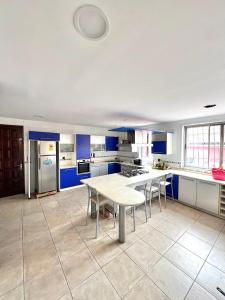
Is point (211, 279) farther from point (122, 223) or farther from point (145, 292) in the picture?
point (122, 223)

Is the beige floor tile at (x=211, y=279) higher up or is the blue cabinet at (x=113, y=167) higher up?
the blue cabinet at (x=113, y=167)

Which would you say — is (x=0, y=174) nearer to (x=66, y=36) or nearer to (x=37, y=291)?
(x=37, y=291)

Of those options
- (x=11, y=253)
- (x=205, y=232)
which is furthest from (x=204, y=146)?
(x=11, y=253)

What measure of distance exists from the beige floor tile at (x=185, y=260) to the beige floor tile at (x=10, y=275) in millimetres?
1896

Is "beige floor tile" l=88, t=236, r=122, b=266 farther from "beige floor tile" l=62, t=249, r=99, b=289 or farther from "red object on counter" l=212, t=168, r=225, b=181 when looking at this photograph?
"red object on counter" l=212, t=168, r=225, b=181

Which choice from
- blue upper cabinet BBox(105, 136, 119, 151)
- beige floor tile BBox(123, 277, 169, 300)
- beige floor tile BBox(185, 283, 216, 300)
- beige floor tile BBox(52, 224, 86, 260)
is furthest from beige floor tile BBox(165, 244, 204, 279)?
blue upper cabinet BBox(105, 136, 119, 151)

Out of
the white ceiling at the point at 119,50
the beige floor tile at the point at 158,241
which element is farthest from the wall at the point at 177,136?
the beige floor tile at the point at 158,241

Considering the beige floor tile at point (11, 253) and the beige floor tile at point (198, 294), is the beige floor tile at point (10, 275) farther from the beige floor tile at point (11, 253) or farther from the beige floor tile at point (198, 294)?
the beige floor tile at point (198, 294)

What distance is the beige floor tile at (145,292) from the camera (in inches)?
53.9

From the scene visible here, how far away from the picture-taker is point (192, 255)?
1.90 m

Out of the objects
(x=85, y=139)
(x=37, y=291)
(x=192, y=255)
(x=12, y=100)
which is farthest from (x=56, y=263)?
(x=85, y=139)

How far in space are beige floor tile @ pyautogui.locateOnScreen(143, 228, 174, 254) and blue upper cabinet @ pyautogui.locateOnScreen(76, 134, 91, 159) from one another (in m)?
3.22

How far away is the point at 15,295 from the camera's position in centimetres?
138

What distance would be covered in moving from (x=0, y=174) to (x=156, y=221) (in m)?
4.25
